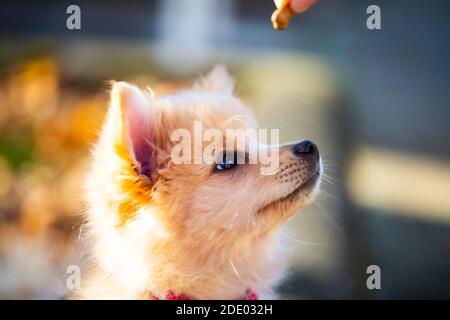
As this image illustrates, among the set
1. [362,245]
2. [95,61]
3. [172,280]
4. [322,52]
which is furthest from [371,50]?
[172,280]

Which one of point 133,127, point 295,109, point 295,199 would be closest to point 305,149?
point 295,199

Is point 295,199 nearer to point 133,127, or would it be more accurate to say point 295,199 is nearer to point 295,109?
point 133,127

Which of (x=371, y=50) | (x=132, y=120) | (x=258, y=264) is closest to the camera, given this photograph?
(x=132, y=120)

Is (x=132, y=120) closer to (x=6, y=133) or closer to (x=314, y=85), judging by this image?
(x=314, y=85)

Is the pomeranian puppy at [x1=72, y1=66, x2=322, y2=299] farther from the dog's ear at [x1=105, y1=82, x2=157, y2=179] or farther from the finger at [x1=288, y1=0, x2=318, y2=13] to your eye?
the finger at [x1=288, y1=0, x2=318, y2=13]

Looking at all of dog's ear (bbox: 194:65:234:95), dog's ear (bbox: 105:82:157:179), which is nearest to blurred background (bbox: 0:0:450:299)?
dog's ear (bbox: 194:65:234:95)

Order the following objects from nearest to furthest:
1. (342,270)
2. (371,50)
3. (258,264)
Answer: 1. (258,264)
2. (342,270)
3. (371,50)

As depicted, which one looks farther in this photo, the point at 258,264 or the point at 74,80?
the point at 74,80
